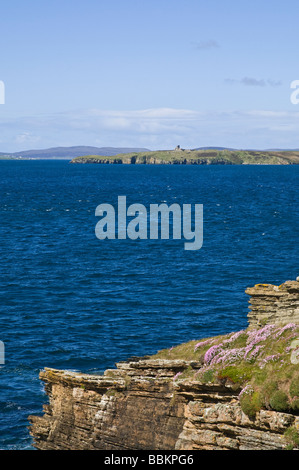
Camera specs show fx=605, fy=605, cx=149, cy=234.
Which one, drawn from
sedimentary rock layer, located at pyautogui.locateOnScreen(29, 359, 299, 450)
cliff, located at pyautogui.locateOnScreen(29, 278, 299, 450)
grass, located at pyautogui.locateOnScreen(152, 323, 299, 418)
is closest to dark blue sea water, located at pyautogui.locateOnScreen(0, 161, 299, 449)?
sedimentary rock layer, located at pyautogui.locateOnScreen(29, 359, 299, 450)

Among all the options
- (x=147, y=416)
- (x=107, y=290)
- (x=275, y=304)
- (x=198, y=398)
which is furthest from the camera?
(x=107, y=290)

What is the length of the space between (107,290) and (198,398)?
41.5 m

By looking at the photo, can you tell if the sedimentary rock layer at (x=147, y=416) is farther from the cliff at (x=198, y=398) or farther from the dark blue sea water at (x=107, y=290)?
the dark blue sea water at (x=107, y=290)

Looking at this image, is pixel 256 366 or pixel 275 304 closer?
pixel 256 366

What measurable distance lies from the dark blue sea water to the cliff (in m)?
6.36

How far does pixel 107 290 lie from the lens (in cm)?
6544

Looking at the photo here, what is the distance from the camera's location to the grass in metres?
21.8

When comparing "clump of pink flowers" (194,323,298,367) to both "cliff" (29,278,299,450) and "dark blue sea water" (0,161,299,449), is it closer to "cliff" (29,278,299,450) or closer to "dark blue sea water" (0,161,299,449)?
"cliff" (29,278,299,450)

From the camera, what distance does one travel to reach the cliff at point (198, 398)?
2209 centimetres

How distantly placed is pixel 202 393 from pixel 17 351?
1014 inches

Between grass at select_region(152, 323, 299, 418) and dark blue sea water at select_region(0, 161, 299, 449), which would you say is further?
dark blue sea water at select_region(0, 161, 299, 449)

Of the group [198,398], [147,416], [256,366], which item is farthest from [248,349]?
[147,416]

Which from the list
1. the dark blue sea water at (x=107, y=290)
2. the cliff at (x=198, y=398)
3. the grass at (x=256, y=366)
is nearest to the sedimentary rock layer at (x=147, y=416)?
the cliff at (x=198, y=398)

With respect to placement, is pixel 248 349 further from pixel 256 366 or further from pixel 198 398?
pixel 198 398
